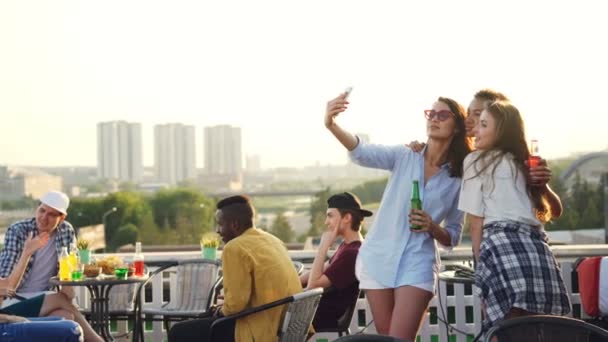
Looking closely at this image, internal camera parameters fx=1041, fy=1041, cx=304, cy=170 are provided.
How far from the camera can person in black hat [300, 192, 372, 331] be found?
574 centimetres

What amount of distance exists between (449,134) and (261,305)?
109 cm

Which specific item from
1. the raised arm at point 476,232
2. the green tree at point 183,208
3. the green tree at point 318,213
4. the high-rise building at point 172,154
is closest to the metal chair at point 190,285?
the raised arm at point 476,232

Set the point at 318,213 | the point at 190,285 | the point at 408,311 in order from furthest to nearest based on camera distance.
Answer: the point at 318,213
the point at 190,285
the point at 408,311

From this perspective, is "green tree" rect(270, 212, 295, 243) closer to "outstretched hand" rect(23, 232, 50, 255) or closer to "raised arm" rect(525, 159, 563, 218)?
"outstretched hand" rect(23, 232, 50, 255)

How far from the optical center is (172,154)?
130 metres

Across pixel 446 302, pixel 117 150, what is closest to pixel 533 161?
pixel 446 302

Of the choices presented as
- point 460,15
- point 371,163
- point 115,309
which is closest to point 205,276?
point 115,309

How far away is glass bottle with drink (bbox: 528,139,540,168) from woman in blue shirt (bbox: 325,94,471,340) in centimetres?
34

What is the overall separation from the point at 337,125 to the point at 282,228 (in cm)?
10852

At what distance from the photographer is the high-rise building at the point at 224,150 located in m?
128

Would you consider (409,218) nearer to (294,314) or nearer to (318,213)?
(294,314)

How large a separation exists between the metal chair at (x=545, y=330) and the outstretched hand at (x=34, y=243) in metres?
4.03

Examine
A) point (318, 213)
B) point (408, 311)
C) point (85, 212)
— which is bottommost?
point (85, 212)

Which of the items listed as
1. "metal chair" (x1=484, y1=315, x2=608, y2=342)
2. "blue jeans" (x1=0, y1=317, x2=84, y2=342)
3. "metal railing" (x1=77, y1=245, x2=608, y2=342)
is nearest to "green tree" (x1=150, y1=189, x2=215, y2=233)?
"metal railing" (x1=77, y1=245, x2=608, y2=342)
